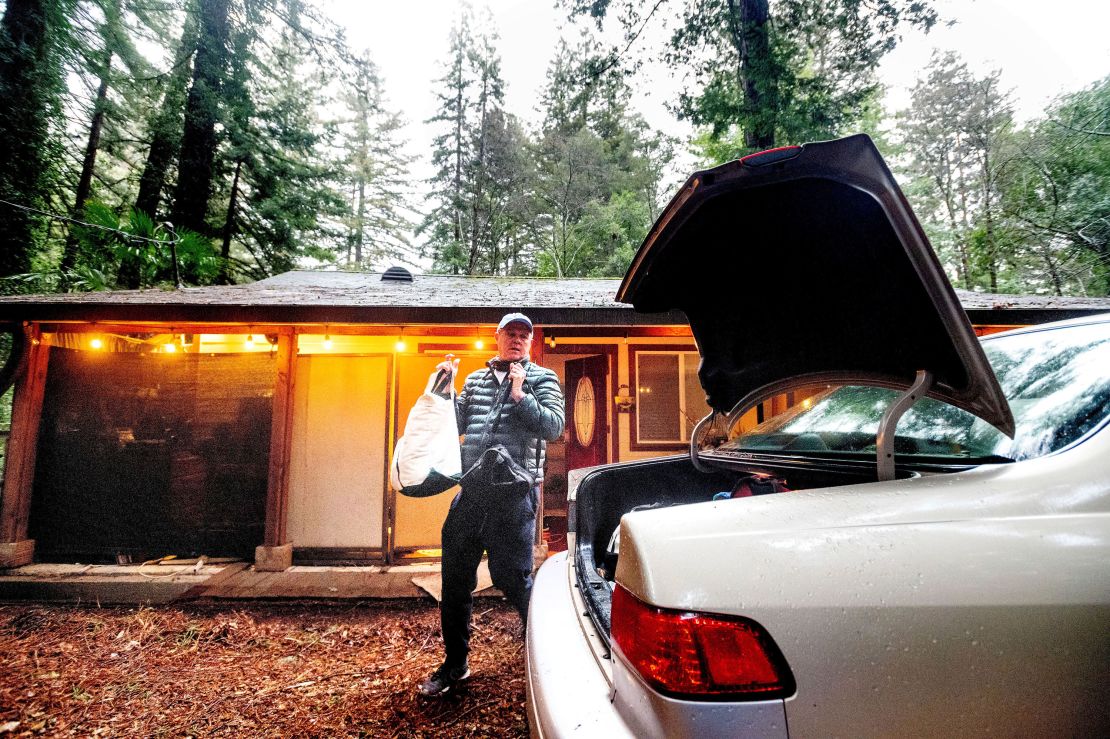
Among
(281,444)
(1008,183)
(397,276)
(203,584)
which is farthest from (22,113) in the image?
(1008,183)

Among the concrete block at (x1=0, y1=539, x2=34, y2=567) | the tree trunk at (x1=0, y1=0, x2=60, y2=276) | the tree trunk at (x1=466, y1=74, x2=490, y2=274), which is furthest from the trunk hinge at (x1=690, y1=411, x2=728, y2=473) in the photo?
the tree trunk at (x1=466, y1=74, x2=490, y2=274)

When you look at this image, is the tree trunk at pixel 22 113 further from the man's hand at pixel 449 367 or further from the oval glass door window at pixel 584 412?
the man's hand at pixel 449 367

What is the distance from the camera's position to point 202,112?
1077 cm

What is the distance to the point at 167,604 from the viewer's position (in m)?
4.08

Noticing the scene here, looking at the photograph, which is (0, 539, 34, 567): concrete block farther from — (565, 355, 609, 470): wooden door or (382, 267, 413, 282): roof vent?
(565, 355, 609, 470): wooden door

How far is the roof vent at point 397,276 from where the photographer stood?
8773 millimetres

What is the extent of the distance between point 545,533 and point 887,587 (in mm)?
5519

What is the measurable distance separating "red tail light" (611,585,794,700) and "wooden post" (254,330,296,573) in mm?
5174

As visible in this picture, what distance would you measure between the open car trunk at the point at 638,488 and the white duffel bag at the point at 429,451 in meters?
0.84

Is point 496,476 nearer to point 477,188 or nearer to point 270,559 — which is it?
point 270,559

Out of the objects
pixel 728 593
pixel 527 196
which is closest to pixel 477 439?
pixel 728 593

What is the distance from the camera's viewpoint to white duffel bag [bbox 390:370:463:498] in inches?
94.1

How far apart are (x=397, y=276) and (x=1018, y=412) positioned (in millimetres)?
8977

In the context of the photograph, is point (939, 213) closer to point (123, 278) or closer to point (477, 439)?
point (477, 439)
